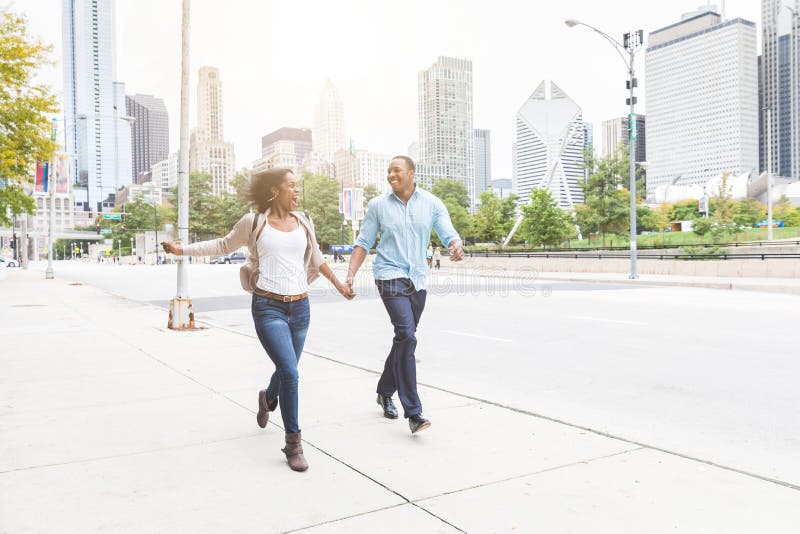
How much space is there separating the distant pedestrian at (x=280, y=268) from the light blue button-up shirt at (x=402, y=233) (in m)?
0.49

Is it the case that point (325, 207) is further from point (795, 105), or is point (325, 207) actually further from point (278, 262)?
point (795, 105)

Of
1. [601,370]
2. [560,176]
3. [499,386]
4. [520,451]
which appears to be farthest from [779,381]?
[560,176]

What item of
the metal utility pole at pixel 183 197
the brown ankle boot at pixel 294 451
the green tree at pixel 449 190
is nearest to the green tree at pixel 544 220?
the metal utility pole at pixel 183 197

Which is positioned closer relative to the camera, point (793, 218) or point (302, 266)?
point (302, 266)

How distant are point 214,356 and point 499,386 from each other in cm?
391

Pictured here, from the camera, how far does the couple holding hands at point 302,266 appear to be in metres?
4.33

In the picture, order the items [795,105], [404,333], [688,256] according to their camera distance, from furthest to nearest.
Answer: [795,105]
[688,256]
[404,333]

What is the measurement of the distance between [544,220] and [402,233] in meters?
40.8

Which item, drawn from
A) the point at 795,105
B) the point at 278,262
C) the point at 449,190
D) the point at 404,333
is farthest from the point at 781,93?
the point at 278,262

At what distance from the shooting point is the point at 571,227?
4656 cm

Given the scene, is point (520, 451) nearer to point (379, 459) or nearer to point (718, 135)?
point (379, 459)

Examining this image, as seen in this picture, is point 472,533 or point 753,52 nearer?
point 472,533

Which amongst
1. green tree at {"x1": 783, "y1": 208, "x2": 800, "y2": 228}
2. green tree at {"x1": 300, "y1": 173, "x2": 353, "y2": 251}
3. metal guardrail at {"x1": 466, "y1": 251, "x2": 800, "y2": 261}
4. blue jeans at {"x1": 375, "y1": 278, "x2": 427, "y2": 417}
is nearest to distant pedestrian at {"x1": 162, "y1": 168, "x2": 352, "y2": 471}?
blue jeans at {"x1": 375, "y1": 278, "x2": 427, "y2": 417}

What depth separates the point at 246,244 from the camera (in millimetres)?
4500
